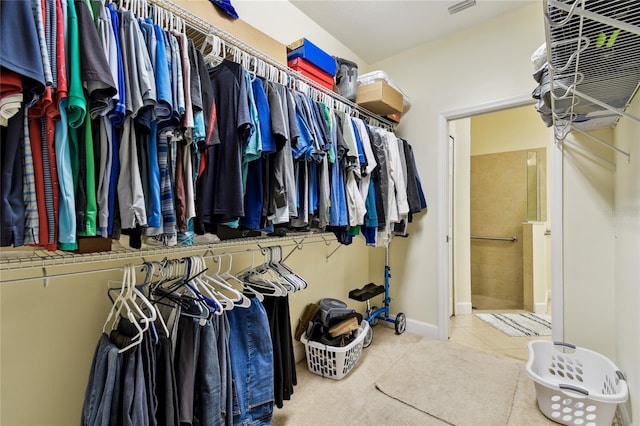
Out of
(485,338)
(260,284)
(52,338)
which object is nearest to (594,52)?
(260,284)

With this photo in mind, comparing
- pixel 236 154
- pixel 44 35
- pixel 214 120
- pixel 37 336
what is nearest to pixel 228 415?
pixel 37 336

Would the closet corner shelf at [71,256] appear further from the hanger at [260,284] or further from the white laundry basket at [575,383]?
the white laundry basket at [575,383]

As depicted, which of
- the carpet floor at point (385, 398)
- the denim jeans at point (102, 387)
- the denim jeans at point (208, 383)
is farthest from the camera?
the carpet floor at point (385, 398)

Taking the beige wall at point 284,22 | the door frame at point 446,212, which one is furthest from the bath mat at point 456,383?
the beige wall at point 284,22

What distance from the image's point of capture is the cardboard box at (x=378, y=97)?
7.73 ft

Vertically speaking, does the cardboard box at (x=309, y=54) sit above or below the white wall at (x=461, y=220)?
above

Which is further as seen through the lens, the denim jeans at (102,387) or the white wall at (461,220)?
the white wall at (461,220)

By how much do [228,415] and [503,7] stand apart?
329cm

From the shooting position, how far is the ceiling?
2348 millimetres

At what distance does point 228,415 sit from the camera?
4.02ft

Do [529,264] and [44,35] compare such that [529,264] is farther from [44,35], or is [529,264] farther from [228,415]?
[44,35]

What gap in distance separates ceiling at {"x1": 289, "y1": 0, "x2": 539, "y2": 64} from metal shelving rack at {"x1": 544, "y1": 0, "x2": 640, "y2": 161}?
1.27 meters

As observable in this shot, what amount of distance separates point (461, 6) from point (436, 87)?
636 mm

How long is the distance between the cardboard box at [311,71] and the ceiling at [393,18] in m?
0.75
